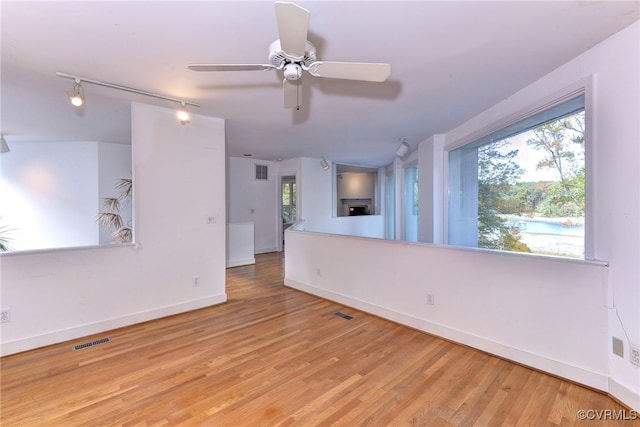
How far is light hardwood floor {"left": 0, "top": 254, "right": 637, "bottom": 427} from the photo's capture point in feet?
5.52

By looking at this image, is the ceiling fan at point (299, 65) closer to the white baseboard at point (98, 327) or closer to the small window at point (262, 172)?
the white baseboard at point (98, 327)

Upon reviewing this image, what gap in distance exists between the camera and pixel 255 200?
692 cm

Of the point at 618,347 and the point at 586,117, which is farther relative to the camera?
the point at 586,117

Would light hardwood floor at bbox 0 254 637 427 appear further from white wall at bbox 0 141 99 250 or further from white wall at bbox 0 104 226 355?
white wall at bbox 0 141 99 250

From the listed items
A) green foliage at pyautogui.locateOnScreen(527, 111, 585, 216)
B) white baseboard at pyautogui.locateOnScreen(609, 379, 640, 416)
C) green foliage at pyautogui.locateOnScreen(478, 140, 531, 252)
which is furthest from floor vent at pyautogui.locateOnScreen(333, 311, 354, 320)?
green foliage at pyautogui.locateOnScreen(527, 111, 585, 216)

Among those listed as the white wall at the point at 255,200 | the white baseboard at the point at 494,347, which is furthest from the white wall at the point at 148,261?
the white wall at the point at 255,200

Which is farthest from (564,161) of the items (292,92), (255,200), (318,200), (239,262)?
(255,200)

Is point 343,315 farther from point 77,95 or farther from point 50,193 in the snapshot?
point 50,193

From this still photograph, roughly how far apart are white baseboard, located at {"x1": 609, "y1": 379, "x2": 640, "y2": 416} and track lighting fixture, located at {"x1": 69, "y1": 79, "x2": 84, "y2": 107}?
14.5 feet

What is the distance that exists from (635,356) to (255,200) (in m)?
6.47

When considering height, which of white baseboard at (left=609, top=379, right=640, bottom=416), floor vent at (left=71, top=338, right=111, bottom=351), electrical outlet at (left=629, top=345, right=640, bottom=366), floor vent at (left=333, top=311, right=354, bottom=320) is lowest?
floor vent at (left=71, top=338, right=111, bottom=351)

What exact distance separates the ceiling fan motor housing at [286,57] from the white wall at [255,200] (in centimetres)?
513

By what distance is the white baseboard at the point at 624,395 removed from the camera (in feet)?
5.48

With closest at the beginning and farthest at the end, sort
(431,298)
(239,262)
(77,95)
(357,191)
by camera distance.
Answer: (77,95) < (431,298) < (239,262) < (357,191)
